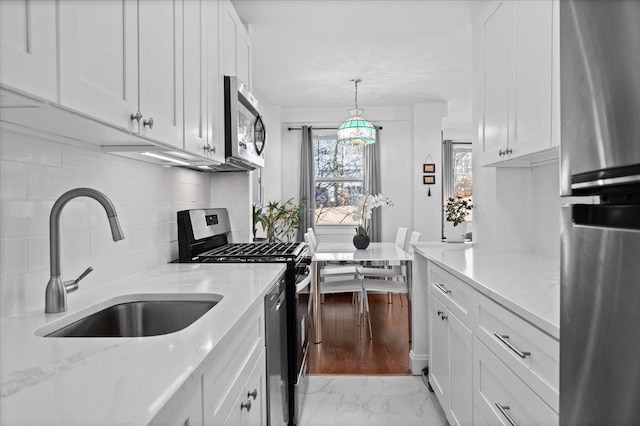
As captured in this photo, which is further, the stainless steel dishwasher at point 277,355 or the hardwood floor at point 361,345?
the hardwood floor at point 361,345

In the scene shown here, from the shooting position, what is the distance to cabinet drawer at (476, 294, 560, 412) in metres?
1.08

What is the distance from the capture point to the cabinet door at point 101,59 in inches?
35.8

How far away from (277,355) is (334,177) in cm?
441

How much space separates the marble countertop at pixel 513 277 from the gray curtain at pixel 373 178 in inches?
119

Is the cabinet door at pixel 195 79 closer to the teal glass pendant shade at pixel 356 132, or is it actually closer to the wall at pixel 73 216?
the wall at pixel 73 216

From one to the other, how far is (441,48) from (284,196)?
10.1ft

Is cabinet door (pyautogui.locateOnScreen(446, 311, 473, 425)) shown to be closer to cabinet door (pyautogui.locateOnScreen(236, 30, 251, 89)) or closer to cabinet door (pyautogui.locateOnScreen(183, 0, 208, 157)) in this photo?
cabinet door (pyautogui.locateOnScreen(183, 0, 208, 157))

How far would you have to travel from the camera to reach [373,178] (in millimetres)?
5906

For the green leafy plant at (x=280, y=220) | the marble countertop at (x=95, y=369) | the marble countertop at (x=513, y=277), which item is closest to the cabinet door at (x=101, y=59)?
the marble countertop at (x=95, y=369)

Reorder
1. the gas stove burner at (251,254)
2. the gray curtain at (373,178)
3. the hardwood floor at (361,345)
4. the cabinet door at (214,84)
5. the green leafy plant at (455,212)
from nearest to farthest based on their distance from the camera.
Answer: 1. the cabinet door at (214,84)
2. the gas stove burner at (251,254)
3. the hardwood floor at (361,345)
4. the gray curtain at (373,178)
5. the green leafy plant at (455,212)

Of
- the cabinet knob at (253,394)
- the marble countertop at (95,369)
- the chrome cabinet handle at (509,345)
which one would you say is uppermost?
the marble countertop at (95,369)

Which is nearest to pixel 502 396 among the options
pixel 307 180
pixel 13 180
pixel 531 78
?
pixel 531 78

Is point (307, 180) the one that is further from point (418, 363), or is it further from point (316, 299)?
point (418, 363)

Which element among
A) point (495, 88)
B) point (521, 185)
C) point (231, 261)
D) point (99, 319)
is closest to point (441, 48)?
point (495, 88)
